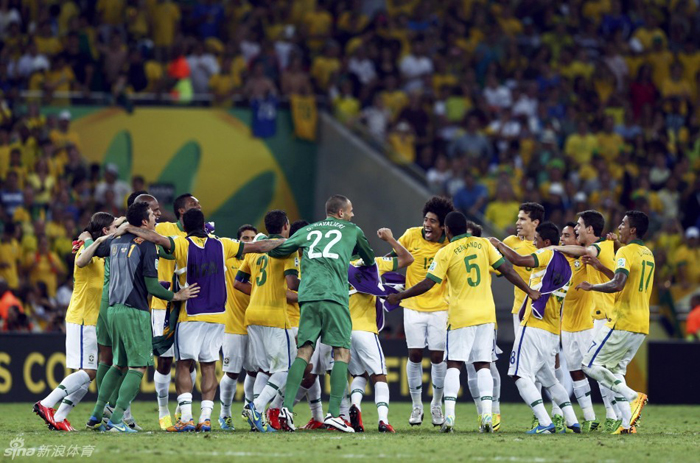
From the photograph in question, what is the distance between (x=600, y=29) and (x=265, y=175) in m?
9.47

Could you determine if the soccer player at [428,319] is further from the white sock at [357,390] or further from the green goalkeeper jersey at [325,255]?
the green goalkeeper jersey at [325,255]

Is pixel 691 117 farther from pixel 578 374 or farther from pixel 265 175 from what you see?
pixel 578 374

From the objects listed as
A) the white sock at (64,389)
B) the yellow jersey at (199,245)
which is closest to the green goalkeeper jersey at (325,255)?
the yellow jersey at (199,245)

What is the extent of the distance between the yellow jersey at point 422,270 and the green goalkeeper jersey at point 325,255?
173 centimetres

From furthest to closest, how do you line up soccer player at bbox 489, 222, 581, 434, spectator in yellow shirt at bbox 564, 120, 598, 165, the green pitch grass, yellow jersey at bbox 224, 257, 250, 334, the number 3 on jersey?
spectator in yellow shirt at bbox 564, 120, 598, 165 → yellow jersey at bbox 224, 257, 250, 334 → soccer player at bbox 489, 222, 581, 434 → the number 3 on jersey → the green pitch grass

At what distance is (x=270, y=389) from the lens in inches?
514

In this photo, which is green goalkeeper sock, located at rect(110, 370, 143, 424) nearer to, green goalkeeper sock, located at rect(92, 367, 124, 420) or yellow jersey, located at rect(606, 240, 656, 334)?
green goalkeeper sock, located at rect(92, 367, 124, 420)

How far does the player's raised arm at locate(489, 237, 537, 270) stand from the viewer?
1320 centimetres

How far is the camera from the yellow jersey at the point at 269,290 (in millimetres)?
13500

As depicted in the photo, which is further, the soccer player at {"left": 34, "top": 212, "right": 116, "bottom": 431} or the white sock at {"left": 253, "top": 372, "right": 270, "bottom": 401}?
the white sock at {"left": 253, "top": 372, "right": 270, "bottom": 401}

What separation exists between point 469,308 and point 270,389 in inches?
91.6

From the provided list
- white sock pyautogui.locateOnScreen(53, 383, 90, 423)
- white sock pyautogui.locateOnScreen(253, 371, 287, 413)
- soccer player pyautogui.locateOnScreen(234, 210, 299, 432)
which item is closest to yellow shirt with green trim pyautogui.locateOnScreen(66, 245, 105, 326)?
white sock pyautogui.locateOnScreen(53, 383, 90, 423)

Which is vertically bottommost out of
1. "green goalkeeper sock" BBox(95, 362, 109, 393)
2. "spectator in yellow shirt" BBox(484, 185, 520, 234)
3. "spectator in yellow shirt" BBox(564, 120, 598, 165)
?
"green goalkeeper sock" BBox(95, 362, 109, 393)

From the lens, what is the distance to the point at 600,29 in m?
29.0
